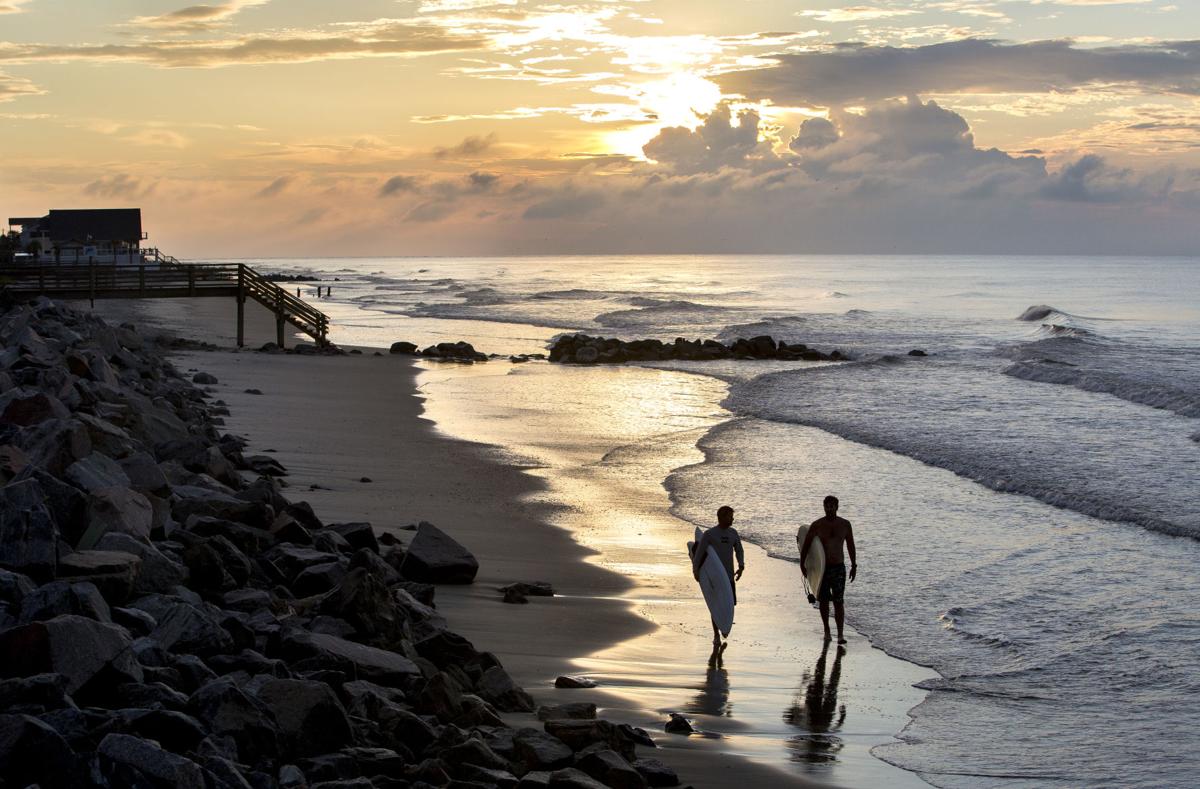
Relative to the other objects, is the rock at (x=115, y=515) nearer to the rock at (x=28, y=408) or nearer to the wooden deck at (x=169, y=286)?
the rock at (x=28, y=408)

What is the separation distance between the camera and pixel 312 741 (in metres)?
5.66

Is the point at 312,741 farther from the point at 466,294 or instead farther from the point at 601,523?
the point at 466,294

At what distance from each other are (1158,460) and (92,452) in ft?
56.7

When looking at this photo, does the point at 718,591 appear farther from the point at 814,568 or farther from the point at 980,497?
the point at 980,497

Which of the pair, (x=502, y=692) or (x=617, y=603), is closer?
(x=502, y=692)

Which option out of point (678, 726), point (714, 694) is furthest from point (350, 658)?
point (714, 694)

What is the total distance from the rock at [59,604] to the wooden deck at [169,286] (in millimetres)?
35038

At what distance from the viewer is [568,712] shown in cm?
730

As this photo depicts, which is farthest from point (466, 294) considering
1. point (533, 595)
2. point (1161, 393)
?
point (533, 595)

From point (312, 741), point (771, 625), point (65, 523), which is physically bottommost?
point (771, 625)

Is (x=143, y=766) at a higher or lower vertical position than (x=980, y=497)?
higher

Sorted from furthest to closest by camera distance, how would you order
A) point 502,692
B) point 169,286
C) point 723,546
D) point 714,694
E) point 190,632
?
point 169,286 → point 723,546 → point 714,694 → point 502,692 → point 190,632

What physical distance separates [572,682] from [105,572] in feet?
10.6

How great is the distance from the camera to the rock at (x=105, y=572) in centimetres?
671
